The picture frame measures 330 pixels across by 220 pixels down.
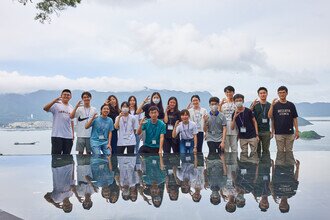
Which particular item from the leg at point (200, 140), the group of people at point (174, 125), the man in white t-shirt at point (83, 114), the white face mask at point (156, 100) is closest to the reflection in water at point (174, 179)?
the group of people at point (174, 125)

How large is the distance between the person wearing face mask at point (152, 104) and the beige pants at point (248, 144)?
2082mm

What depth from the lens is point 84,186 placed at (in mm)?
5555

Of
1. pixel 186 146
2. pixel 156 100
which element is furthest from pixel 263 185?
pixel 156 100

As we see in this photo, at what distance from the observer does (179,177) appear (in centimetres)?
627

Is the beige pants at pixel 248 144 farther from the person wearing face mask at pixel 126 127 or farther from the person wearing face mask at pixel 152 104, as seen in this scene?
the person wearing face mask at pixel 126 127

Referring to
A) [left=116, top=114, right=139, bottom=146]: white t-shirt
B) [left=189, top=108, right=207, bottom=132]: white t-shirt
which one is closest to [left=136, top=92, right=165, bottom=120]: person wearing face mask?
[left=116, top=114, right=139, bottom=146]: white t-shirt

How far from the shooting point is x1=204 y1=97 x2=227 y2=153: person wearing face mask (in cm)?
922

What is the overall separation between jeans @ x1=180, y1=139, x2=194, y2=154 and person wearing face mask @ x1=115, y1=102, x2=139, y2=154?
117 cm

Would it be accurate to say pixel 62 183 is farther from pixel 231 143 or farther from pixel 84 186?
pixel 231 143

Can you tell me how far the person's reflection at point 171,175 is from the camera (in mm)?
5093

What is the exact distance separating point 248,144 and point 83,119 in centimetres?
406

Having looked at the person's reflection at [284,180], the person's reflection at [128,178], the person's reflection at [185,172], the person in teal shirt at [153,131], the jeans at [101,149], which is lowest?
the person's reflection at [284,180]

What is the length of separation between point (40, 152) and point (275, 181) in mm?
7020

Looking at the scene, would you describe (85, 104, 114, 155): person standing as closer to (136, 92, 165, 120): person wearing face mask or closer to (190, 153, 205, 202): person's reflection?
(136, 92, 165, 120): person wearing face mask
